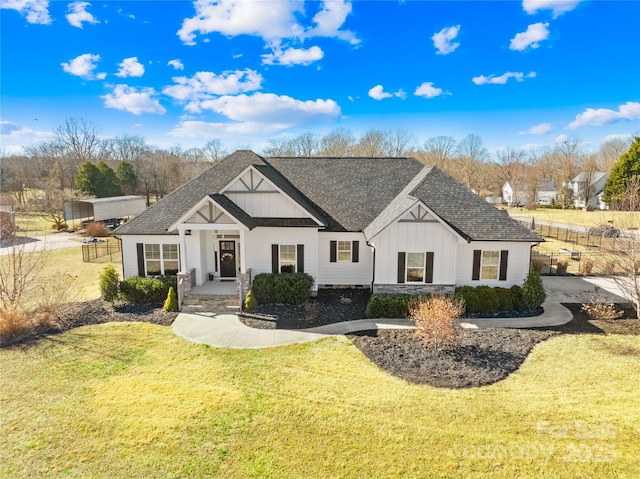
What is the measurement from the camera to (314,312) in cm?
1742

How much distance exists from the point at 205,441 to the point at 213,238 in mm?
12756

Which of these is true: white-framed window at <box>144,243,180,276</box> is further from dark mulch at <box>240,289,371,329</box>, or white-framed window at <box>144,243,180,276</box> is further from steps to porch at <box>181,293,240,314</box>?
dark mulch at <box>240,289,371,329</box>

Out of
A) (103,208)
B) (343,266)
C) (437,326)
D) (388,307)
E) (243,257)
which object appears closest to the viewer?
(437,326)

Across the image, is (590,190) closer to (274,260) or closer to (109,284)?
(274,260)

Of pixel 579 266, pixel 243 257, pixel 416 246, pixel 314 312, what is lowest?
pixel 314 312

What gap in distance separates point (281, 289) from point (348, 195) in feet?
24.0

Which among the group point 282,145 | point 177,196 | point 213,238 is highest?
point 282,145

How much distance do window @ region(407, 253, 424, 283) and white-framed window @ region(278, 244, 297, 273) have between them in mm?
5675

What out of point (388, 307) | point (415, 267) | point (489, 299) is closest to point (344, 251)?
point (415, 267)

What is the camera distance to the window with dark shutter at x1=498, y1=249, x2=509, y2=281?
1870cm

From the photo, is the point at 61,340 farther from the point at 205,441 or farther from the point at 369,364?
the point at 369,364

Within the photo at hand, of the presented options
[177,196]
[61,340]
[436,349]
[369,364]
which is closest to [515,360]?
[436,349]

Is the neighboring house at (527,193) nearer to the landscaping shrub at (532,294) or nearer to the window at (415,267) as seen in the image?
the landscaping shrub at (532,294)

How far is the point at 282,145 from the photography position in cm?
7669
